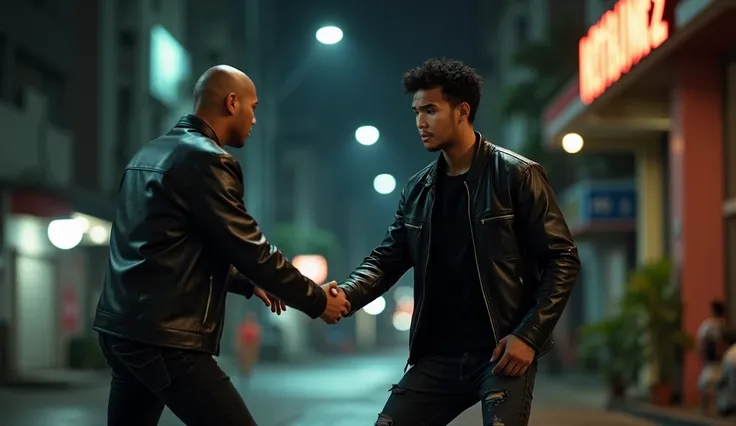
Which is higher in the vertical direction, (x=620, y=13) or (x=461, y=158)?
(x=620, y=13)

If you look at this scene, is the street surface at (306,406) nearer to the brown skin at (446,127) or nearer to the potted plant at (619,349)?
the potted plant at (619,349)

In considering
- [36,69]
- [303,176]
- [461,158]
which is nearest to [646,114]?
[36,69]

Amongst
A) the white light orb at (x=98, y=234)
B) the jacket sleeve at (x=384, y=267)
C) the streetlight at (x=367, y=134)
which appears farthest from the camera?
the streetlight at (x=367, y=134)

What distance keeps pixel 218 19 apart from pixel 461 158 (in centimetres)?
5405

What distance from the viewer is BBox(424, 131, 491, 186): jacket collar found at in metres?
5.46

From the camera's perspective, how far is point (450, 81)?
5461 mm

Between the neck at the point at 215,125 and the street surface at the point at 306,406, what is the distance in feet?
34.4

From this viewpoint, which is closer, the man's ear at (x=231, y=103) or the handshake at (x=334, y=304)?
the man's ear at (x=231, y=103)

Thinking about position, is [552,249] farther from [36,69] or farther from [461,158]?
[36,69]

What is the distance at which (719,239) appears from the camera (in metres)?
19.4

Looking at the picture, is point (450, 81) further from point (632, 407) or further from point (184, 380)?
point (632, 407)

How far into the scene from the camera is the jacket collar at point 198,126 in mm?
5184

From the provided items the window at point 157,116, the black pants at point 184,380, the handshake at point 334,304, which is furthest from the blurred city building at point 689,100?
the window at point 157,116

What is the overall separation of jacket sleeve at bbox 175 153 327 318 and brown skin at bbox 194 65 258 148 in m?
0.25
